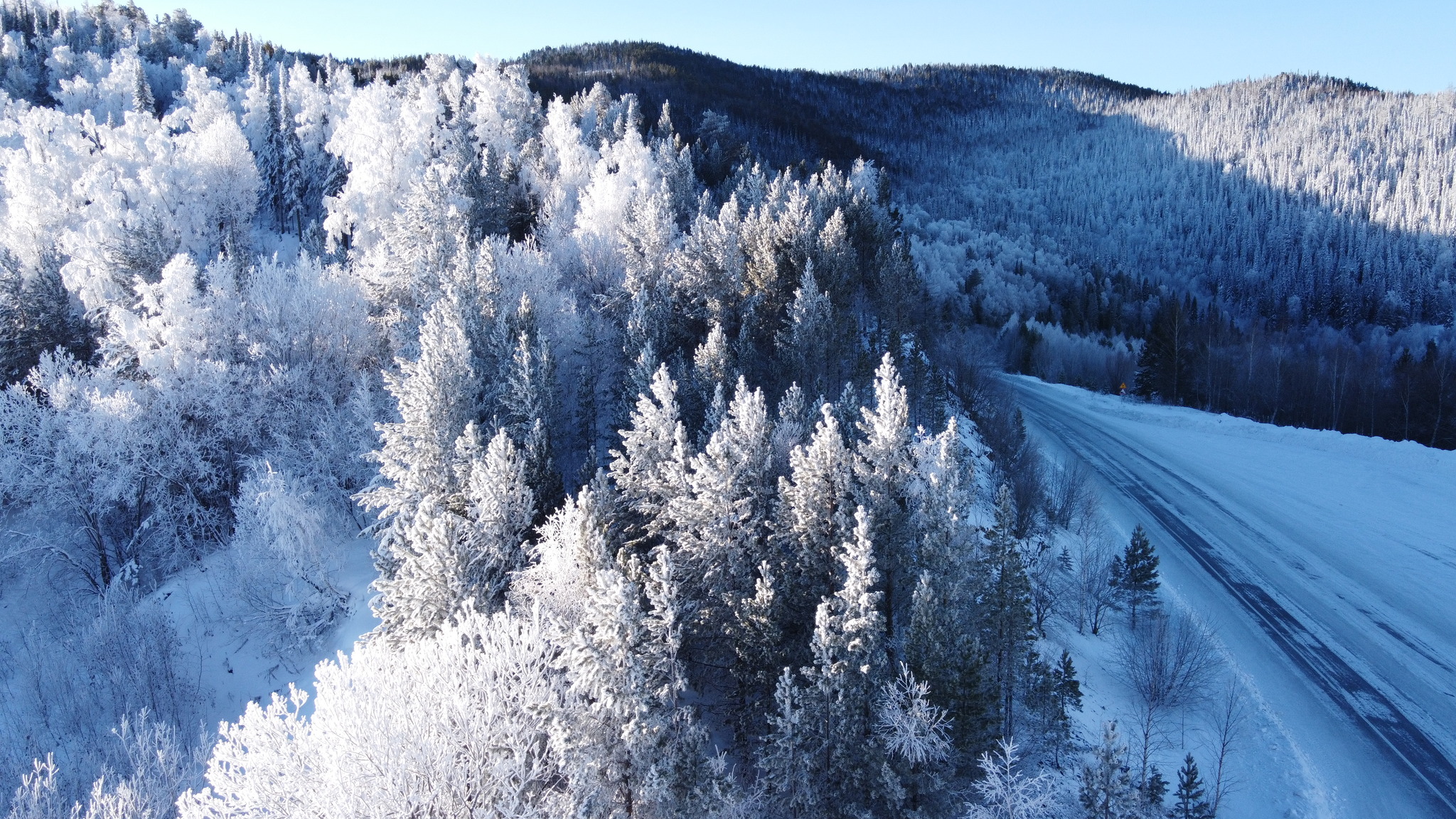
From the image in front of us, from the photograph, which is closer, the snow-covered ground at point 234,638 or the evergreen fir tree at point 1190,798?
the evergreen fir tree at point 1190,798

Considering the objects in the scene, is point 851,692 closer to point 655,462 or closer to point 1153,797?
point 1153,797

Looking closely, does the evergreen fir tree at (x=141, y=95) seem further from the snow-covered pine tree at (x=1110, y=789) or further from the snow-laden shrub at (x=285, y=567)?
the snow-covered pine tree at (x=1110, y=789)

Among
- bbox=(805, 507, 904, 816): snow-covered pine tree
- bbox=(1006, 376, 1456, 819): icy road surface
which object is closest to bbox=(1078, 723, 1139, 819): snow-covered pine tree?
bbox=(805, 507, 904, 816): snow-covered pine tree

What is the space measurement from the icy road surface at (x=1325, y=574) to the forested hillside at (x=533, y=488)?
2.97m

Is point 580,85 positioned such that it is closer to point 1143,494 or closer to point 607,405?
point 607,405

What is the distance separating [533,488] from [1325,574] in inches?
1424

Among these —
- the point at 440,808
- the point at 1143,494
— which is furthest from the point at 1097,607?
the point at 440,808

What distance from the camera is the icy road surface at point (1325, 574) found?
2095cm

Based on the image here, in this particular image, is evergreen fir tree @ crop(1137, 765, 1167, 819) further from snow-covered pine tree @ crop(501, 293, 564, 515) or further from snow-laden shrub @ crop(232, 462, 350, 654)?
snow-laden shrub @ crop(232, 462, 350, 654)

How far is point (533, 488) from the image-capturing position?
27828 millimetres

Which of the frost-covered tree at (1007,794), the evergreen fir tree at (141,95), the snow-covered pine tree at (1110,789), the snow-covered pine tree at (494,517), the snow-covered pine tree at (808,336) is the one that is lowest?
the frost-covered tree at (1007,794)

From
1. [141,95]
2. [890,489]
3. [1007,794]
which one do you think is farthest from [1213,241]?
[141,95]

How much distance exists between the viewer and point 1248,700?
23.4 m

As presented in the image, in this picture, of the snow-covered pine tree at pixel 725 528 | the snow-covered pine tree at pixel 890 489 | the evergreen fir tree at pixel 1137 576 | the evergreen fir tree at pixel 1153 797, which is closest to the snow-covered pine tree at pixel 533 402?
the snow-covered pine tree at pixel 725 528
